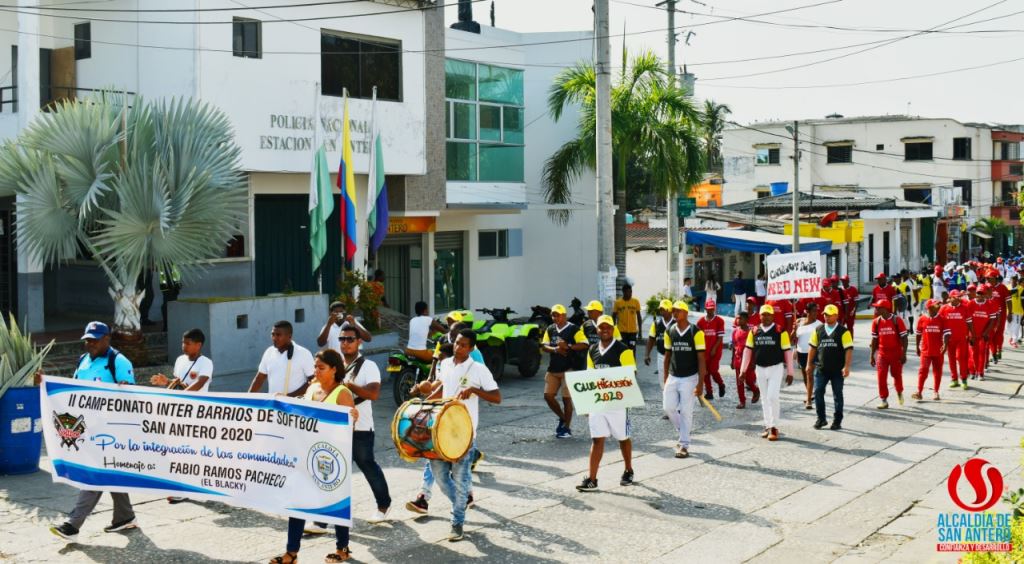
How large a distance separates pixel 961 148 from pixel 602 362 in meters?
63.4

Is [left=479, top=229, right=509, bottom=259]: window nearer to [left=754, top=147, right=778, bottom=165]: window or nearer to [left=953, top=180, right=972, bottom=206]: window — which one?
[left=754, top=147, right=778, bottom=165]: window

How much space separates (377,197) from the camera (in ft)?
71.4

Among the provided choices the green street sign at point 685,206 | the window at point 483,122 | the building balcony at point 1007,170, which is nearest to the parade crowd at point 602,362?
the green street sign at point 685,206

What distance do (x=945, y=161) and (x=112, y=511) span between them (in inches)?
2590

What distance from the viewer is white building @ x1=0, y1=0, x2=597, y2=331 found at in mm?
20188

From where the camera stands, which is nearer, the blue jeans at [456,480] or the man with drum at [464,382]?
the blue jeans at [456,480]

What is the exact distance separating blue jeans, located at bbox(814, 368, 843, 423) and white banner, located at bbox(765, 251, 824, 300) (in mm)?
6227

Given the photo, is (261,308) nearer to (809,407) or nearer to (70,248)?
(70,248)

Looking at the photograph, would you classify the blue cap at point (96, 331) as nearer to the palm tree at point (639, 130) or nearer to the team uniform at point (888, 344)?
the team uniform at point (888, 344)

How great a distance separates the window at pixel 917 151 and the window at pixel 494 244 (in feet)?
149

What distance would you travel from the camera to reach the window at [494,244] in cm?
3016

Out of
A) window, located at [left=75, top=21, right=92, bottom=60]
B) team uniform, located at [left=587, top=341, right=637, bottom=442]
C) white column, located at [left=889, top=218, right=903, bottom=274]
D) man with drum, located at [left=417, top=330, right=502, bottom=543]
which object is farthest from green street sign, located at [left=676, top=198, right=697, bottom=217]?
white column, located at [left=889, top=218, right=903, bottom=274]

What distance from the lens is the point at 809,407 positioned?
17.0 meters

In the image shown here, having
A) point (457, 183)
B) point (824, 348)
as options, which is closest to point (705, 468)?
point (824, 348)
